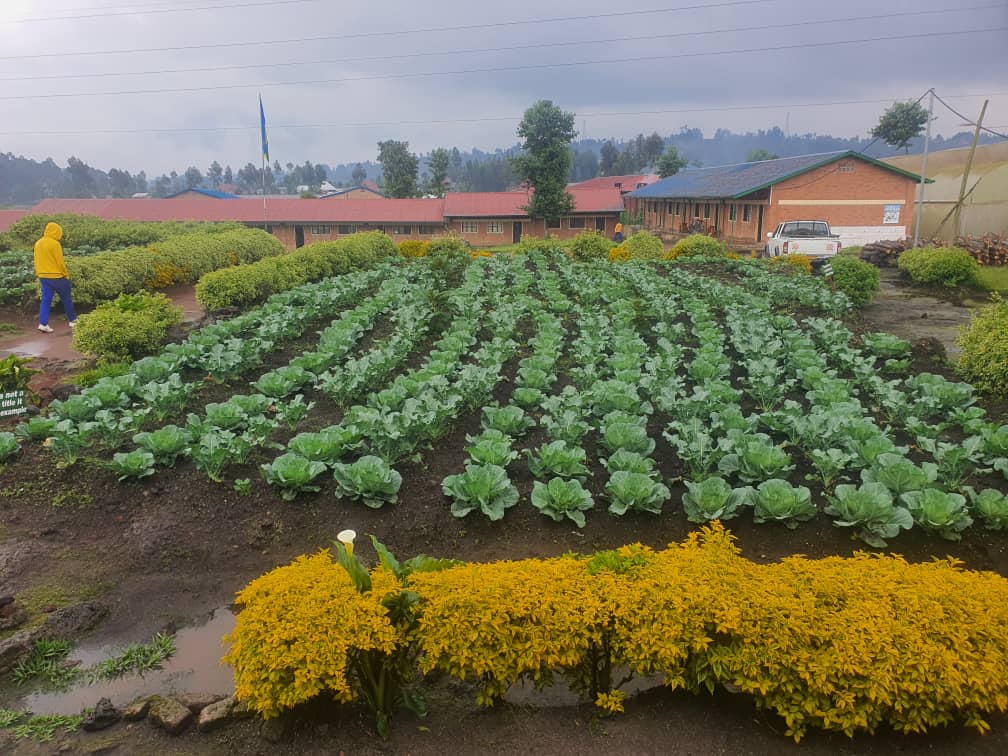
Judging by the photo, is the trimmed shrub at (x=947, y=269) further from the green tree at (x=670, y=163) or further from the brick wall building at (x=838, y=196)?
the green tree at (x=670, y=163)

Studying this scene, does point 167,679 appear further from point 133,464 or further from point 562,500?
point 562,500

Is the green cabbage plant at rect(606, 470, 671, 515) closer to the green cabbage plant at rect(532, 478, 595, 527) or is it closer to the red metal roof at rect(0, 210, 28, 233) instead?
the green cabbage plant at rect(532, 478, 595, 527)

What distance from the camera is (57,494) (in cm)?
627

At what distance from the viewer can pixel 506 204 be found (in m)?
41.7

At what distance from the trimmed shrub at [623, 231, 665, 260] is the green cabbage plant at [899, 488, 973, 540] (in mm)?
18335

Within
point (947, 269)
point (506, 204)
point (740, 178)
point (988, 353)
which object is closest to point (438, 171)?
point (506, 204)

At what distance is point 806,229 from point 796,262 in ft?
16.4

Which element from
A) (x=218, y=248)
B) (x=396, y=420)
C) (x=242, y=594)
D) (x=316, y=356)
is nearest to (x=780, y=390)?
(x=396, y=420)

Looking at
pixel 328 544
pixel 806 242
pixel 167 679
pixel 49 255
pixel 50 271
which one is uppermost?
pixel 49 255

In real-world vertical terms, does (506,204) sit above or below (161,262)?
above

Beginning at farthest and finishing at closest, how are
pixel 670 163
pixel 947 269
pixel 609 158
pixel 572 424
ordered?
pixel 609 158
pixel 670 163
pixel 947 269
pixel 572 424

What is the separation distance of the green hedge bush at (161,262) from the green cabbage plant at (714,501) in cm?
1379

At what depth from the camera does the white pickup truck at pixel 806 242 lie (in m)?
22.3

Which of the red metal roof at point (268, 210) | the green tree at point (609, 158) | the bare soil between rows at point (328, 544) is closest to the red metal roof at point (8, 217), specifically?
the red metal roof at point (268, 210)
